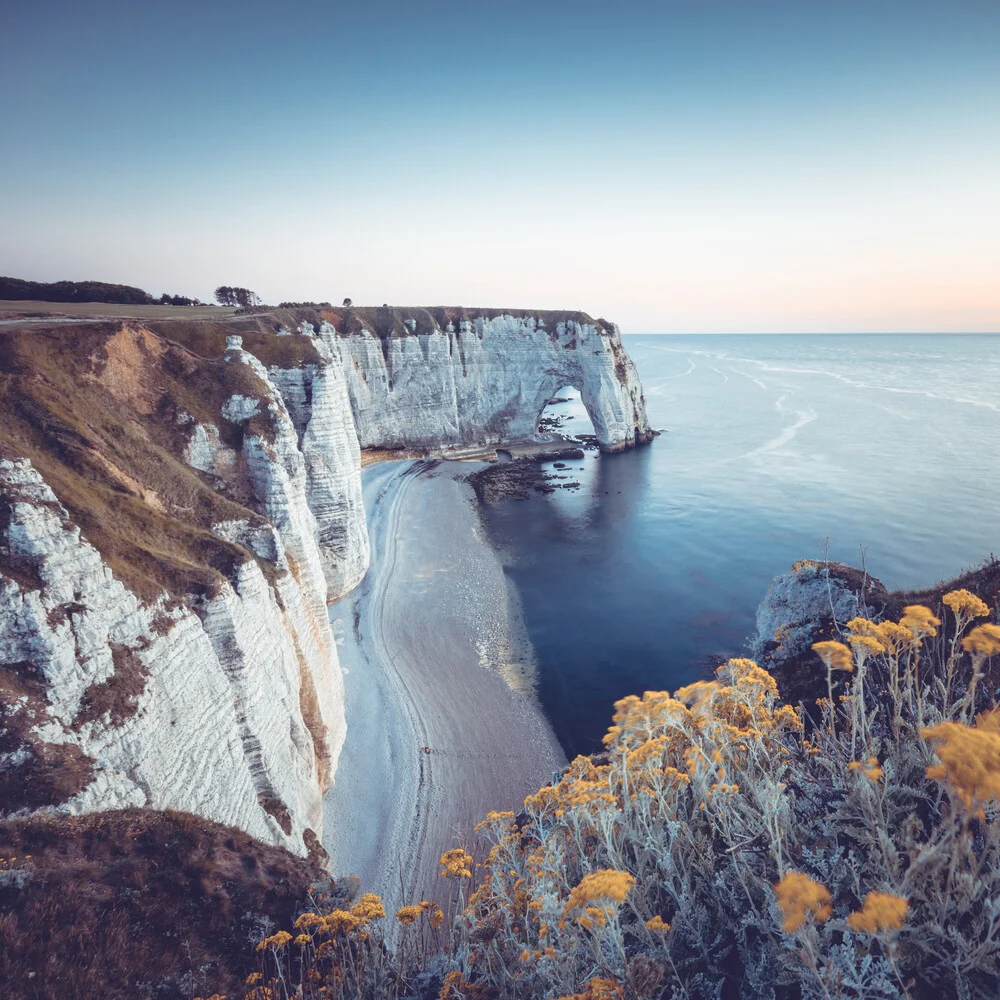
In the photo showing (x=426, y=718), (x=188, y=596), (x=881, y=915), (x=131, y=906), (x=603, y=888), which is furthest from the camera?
(x=426, y=718)

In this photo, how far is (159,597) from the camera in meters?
11.8

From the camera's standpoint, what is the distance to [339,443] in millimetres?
27219

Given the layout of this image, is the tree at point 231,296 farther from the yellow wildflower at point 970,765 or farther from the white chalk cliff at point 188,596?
the yellow wildflower at point 970,765

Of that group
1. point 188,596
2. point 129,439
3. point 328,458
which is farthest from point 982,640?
point 328,458

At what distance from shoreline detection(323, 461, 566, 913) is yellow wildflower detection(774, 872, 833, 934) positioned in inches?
550

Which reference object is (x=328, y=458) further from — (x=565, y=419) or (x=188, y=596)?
(x=565, y=419)

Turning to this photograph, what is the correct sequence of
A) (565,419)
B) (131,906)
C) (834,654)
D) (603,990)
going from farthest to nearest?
1. (565,419)
2. (131,906)
3. (834,654)
4. (603,990)

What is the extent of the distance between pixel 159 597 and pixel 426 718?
42.5ft

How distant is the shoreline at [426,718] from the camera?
16.4 meters

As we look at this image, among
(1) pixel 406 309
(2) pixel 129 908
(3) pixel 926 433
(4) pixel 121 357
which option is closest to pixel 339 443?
(4) pixel 121 357

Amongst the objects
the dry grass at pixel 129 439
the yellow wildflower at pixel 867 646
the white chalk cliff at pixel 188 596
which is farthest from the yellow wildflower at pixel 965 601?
the dry grass at pixel 129 439

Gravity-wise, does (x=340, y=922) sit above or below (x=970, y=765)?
A: below

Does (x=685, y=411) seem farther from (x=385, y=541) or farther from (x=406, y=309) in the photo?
(x=385, y=541)

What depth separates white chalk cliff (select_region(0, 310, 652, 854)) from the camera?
9469 millimetres
